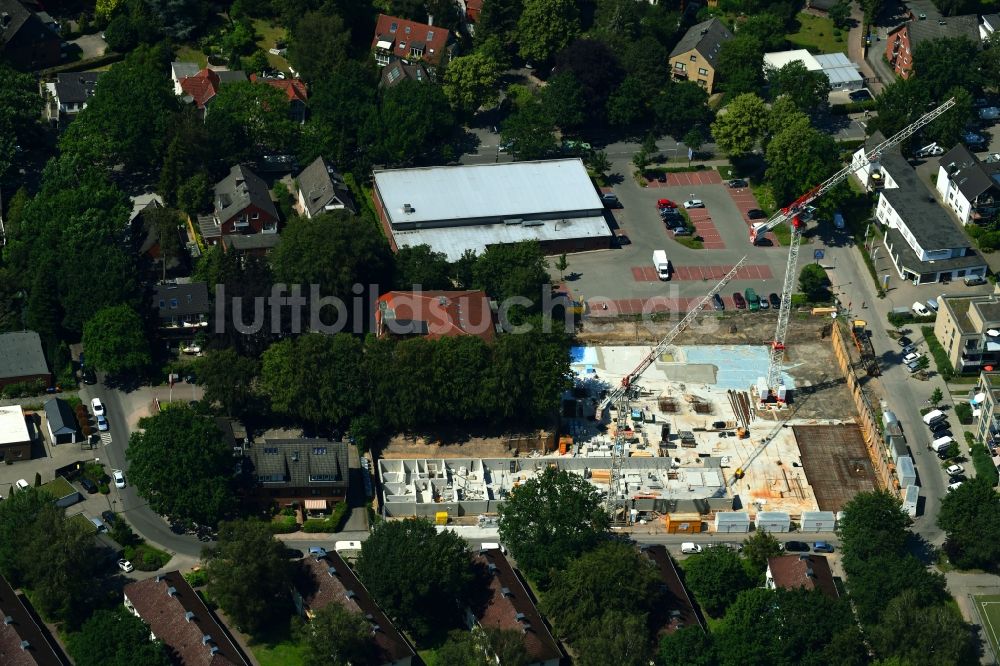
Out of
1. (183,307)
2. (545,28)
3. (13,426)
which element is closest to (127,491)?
(13,426)

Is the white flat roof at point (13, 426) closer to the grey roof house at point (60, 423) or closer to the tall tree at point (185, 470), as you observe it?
the grey roof house at point (60, 423)

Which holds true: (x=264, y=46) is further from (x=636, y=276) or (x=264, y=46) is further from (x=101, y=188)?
(x=636, y=276)

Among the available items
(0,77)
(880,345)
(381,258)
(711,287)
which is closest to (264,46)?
(0,77)

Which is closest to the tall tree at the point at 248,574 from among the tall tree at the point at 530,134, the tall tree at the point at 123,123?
the tall tree at the point at 123,123

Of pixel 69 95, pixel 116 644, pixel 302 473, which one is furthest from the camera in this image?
pixel 69 95

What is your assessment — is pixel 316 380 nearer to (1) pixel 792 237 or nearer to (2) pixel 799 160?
(1) pixel 792 237
